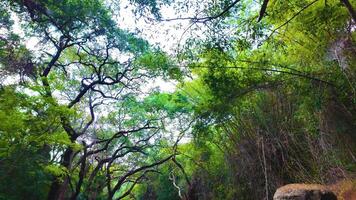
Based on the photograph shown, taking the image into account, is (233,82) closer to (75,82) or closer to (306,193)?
(306,193)

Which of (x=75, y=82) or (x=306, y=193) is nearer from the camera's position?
(x=306, y=193)

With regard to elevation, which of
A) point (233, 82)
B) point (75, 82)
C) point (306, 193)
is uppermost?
point (75, 82)

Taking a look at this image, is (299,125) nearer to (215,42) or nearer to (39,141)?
(215,42)

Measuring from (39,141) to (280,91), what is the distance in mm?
4399

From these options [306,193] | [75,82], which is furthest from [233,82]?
[75,82]

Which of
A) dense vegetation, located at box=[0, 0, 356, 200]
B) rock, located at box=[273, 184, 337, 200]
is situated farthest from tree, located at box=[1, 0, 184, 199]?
rock, located at box=[273, 184, 337, 200]

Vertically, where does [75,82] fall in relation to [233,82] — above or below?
above

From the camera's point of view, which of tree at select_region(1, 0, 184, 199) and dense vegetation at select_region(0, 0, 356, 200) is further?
tree at select_region(1, 0, 184, 199)

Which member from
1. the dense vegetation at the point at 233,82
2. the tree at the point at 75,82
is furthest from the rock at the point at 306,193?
the tree at the point at 75,82

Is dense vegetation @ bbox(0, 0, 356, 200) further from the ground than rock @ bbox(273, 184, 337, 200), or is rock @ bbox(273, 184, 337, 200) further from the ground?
dense vegetation @ bbox(0, 0, 356, 200)

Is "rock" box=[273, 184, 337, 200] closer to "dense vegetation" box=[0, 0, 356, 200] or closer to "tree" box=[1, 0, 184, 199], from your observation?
"dense vegetation" box=[0, 0, 356, 200]

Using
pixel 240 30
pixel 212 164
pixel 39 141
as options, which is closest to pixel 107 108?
pixel 212 164

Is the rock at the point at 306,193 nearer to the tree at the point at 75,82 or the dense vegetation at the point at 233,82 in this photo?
the dense vegetation at the point at 233,82

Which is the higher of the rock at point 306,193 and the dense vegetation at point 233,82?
the dense vegetation at point 233,82
